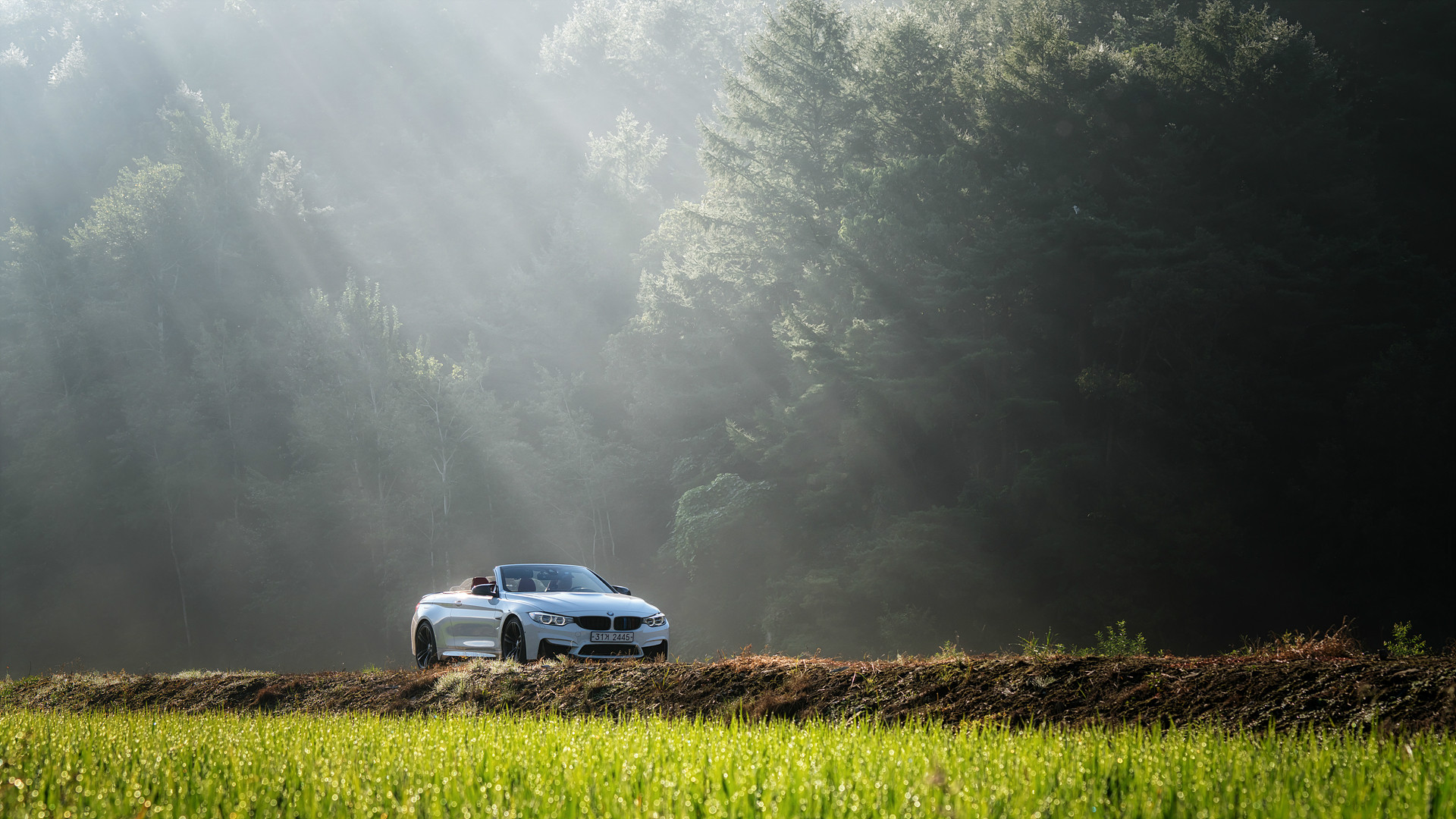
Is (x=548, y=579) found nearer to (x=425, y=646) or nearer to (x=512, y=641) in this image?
(x=512, y=641)

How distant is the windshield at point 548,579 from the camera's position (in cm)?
1242

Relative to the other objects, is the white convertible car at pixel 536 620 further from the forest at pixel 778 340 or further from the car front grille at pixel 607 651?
the forest at pixel 778 340

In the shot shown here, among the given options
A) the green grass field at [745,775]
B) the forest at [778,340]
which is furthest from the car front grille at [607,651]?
the forest at [778,340]

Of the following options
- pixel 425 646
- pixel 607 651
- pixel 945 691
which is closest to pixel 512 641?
pixel 607 651

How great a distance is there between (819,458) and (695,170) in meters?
29.0

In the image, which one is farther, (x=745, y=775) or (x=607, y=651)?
(x=607, y=651)

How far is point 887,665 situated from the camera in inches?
276

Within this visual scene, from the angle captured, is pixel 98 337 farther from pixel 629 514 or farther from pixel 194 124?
pixel 629 514

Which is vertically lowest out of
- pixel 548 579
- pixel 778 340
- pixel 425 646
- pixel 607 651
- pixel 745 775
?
pixel 425 646

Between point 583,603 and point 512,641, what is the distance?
936 millimetres

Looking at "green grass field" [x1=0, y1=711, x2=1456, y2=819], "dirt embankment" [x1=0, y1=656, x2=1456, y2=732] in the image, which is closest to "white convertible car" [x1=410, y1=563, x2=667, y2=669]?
"dirt embankment" [x1=0, y1=656, x2=1456, y2=732]

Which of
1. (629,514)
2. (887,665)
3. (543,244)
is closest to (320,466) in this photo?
(629,514)

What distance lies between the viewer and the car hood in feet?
36.8

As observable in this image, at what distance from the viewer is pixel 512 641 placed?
11.4 meters
